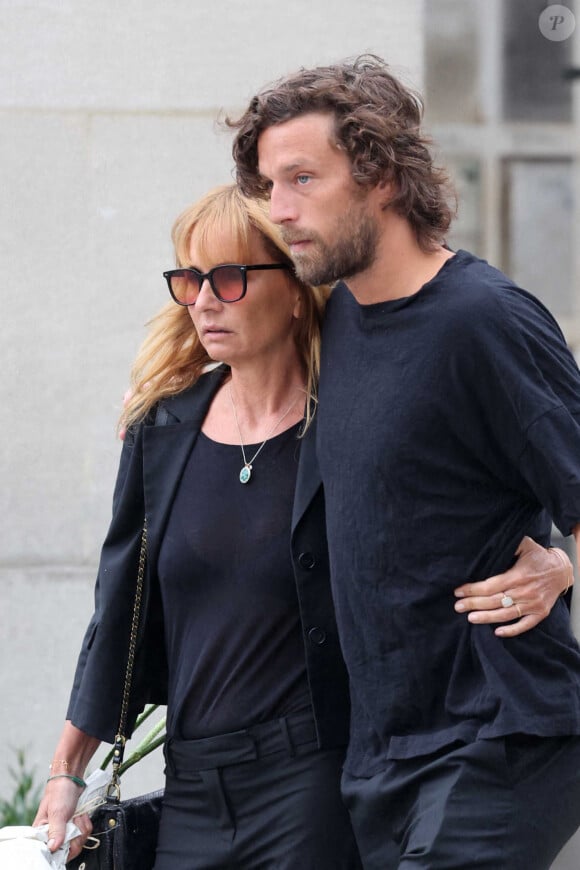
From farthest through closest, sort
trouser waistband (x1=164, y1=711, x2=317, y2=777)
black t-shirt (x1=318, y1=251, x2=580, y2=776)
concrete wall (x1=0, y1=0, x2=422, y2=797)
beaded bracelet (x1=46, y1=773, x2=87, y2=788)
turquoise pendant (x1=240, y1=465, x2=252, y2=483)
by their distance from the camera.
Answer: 1. concrete wall (x1=0, y1=0, x2=422, y2=797)
2. beaded bracelet (x1=46, y1=773, x2=87, y2=788)
3. turquoise pendant (x1=240, y1=465, x2=252, y2=483)
4. trouser waistband (x1=164, y1=711, x2=317, y2=777)
5. black t-shirt (x1=318, y1=251, x2=580, y2=776)

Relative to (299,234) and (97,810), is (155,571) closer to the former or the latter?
(97,810)

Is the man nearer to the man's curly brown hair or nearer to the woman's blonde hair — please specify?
the man's curly brown hair

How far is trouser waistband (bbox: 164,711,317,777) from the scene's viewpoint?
2.65m

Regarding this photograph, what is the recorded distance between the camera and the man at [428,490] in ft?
7.40

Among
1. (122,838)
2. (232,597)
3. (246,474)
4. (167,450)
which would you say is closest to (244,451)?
(246,474)

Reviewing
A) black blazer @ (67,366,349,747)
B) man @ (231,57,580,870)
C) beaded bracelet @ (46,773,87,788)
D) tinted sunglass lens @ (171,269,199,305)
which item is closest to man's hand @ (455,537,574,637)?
man @ (231,57,580,870)

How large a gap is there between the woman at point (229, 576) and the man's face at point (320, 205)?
1.09ft

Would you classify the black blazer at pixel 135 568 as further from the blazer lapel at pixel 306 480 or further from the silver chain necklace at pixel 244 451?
the silver chain necklace at pixel 244 451

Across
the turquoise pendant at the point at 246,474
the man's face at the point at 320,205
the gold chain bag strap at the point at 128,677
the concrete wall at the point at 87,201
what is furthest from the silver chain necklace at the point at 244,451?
the concrete wall at the point at 87,201

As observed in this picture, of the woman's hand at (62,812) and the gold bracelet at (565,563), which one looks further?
the woman's hand at (62,812)

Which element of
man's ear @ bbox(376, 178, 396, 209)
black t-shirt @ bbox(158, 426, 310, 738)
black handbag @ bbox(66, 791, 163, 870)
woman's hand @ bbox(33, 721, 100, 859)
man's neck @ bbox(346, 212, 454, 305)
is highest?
man's ear @ bbox(376, 178, 396, 209)

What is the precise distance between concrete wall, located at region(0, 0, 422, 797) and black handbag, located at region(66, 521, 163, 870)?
1882 mm

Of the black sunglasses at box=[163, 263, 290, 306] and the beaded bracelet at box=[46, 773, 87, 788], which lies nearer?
the black sunglasses at box=[163, 263, 290, 306]

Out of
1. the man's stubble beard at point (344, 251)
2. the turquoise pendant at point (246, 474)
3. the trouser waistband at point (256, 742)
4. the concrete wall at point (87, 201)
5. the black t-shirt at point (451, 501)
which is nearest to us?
the black t-shirt at point (451, 501)
